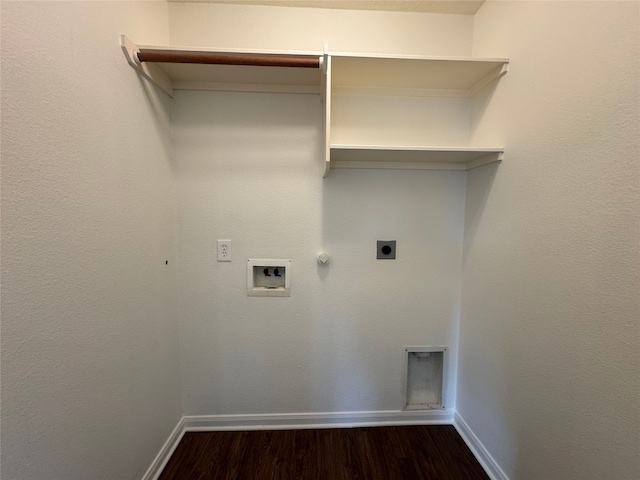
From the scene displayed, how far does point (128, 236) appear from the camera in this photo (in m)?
1.07

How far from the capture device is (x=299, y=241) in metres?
1.51

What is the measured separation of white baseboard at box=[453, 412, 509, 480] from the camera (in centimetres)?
124

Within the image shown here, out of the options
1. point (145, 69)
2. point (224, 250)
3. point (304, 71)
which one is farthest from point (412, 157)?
point (145, 69)

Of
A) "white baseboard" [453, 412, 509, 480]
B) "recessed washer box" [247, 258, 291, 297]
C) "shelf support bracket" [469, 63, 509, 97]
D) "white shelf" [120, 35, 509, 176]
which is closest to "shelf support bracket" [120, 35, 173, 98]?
"white shelf" [120, 35, 509, 176]

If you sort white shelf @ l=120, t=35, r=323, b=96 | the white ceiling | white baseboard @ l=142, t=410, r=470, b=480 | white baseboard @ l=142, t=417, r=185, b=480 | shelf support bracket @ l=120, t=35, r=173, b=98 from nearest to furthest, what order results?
shelf support bracket @ l=120, t=35, r=173, b=98
white shelf @ l=120, t=35, r=323, b=96
white baseboard @ l=142, t=417, r=185, b=480
the white ceiling
white baseboard @ l=142, t=410, r=470, b=480

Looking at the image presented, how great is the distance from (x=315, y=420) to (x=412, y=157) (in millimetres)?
1649

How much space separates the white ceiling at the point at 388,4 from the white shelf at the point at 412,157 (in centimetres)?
79

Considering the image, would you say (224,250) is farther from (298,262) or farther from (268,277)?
(298,262)

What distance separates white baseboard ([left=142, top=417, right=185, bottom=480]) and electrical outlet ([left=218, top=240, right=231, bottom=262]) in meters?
0.99

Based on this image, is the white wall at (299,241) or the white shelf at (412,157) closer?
the white shelf at (412,157)

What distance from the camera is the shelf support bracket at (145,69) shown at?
1029mm

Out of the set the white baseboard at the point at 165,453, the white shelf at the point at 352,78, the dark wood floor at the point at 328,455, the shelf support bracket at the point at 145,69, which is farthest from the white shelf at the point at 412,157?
the white baseboard at the point at 165,453

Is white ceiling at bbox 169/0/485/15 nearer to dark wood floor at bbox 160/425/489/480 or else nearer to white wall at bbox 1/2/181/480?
white wall at bbox 1/2/181/480

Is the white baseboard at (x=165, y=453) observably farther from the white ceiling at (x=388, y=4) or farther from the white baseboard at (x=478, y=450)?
the white ceiling at (x=388, y=4)
